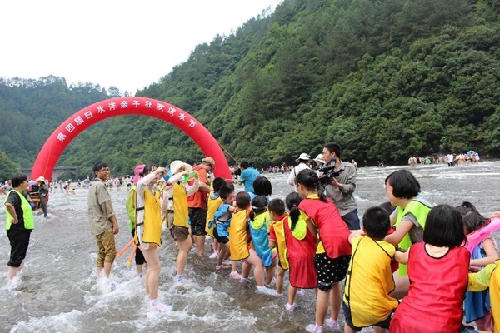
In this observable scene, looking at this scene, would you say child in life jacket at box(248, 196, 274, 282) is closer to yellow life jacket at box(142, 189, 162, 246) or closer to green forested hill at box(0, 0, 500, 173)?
yellow life jacket at box(142, 189, 162, 246)

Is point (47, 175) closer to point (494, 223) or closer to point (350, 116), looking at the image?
point (494, 223)

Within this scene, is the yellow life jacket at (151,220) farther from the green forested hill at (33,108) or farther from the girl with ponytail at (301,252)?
the green forested hill at (33,108)

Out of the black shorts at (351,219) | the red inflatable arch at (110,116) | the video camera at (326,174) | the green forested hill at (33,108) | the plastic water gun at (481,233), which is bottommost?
the black shorts at (351,219)

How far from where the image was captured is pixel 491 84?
1407 inches

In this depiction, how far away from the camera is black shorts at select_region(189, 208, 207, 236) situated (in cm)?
592

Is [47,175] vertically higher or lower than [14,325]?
higher

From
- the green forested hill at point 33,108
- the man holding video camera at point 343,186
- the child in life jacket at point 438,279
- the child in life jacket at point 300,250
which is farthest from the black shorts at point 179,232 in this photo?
the green forested hill at point 33,108

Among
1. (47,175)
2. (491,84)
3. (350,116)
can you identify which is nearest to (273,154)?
(350,116)

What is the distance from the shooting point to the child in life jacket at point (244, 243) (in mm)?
4484

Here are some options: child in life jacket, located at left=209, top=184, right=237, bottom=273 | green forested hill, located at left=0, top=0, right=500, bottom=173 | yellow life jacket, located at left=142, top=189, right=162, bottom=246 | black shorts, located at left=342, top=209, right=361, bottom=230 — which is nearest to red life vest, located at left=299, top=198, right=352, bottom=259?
black shorts, located at left=342, top=209, right=361, bottom=230

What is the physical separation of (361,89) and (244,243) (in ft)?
142

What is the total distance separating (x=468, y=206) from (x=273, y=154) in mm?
46041

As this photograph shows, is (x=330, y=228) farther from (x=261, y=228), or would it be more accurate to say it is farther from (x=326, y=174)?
(x=261, y=228)

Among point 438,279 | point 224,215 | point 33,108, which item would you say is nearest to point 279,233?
point 224,215
